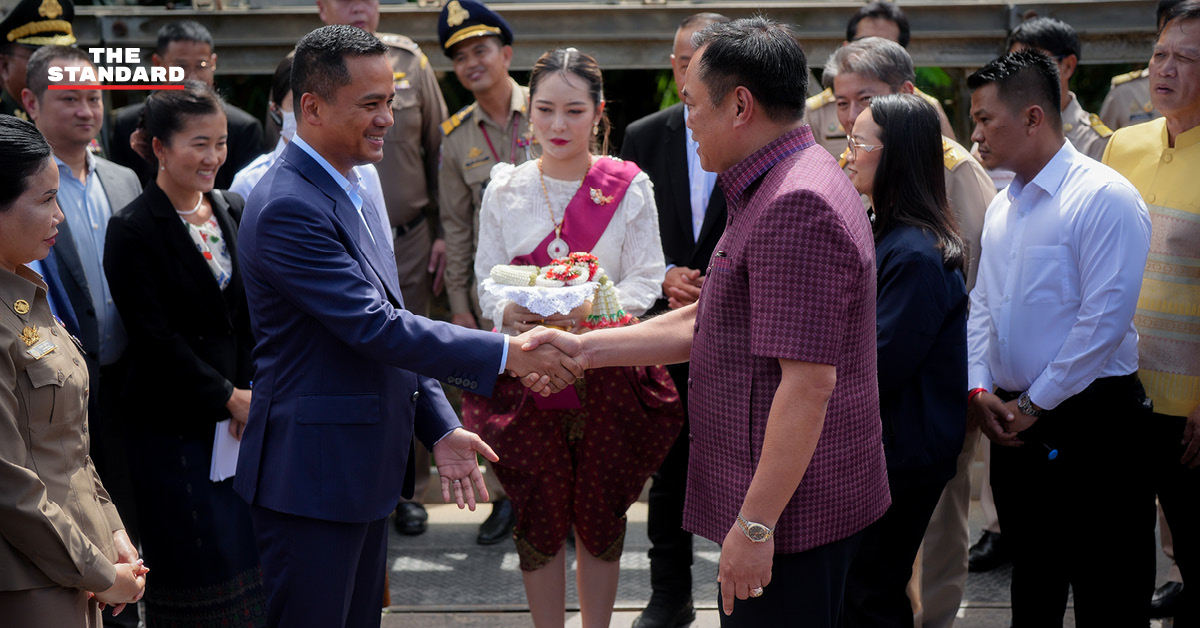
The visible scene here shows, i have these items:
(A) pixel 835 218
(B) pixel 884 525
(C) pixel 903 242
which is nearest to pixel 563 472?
(B) pixel 884 525

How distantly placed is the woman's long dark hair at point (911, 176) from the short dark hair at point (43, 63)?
3.19m

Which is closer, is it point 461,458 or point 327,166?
point 327,166

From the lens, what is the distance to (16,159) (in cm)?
249

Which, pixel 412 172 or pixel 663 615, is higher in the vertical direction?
pixel 412 172

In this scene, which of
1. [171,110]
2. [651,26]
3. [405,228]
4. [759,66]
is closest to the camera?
[759,66]

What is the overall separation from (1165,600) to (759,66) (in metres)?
3.18

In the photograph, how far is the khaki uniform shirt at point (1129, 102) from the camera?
5.28 metres

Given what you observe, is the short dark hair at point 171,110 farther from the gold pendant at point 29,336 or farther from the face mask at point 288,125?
the gold pendant at point 29,336

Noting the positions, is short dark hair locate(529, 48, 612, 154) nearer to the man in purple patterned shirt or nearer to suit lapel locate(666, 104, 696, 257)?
suit lapel locate(666, 104, 696, 257)

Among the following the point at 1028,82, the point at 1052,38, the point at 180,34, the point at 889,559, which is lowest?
the point at 889,559

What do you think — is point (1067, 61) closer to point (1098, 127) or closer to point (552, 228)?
point (1098, 127)

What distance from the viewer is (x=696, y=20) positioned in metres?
4.60

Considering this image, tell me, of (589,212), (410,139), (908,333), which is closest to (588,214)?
(589,212)

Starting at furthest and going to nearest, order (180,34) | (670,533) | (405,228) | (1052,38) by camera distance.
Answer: (405,228), (180,34), (1052,38), (670,533)
